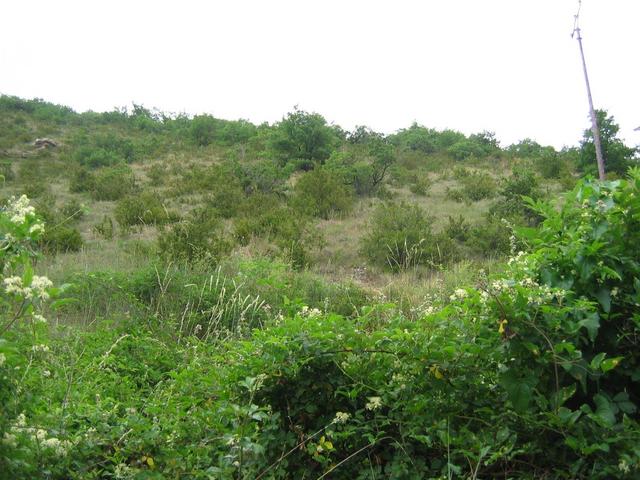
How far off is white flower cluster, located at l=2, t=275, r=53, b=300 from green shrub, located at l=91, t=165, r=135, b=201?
582 inches

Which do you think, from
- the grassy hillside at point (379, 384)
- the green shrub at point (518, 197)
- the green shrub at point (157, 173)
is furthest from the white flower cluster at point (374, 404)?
the green shrub at point (157, 173)

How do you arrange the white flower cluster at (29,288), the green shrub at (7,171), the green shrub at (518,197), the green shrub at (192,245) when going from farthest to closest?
the green shrub at (7,171) < the green shrub at (518,197) < the green shrub at (192,245) < the white flower cluster at (29,288)

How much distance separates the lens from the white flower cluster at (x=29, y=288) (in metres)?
1.83

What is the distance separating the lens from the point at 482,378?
2.63 metres

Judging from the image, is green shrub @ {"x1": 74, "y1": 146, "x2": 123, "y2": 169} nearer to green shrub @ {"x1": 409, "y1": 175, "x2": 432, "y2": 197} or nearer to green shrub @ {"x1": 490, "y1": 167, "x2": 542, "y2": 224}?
green shrub @ {"x1": 409, "y1": 175, "x2": 432, "y2": 197}

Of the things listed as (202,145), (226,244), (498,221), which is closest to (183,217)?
(226,244)

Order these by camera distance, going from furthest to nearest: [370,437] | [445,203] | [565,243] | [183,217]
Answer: [445,203], [183,217], [565,243], [370,437]

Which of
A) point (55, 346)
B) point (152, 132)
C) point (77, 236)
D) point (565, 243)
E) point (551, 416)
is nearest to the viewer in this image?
point (551, 416)

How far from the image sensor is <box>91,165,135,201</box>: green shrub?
1598cm

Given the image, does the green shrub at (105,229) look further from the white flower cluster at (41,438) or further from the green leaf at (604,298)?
the green leaf at (604,298)

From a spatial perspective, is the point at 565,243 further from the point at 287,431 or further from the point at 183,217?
the point at 183,217

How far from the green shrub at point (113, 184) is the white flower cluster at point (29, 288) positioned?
582 inches

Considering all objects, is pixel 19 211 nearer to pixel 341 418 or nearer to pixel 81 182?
pixel 341 418

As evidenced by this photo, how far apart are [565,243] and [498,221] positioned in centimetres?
873
